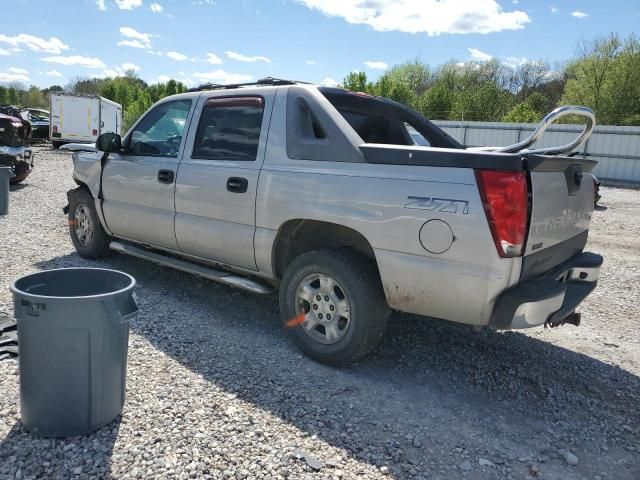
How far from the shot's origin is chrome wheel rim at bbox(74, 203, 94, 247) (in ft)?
19.9

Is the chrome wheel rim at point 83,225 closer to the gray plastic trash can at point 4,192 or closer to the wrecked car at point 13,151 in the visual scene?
the gray plastic trash can at point 4,192

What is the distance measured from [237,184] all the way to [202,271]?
0.92 meters

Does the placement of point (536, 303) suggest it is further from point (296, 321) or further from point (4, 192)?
point (4, 192)

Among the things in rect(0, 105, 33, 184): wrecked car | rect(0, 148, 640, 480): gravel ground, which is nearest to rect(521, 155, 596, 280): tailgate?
rect(0, 148, 640, 480): gravel ground

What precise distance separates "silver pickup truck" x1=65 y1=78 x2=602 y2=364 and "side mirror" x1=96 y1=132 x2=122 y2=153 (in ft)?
0.07

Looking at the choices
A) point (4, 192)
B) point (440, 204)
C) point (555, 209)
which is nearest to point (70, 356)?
point (440, 204)

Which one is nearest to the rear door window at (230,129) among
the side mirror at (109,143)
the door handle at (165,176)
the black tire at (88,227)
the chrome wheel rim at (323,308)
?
the door handle at (165,176)

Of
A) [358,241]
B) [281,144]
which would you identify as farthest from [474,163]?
[281,144]

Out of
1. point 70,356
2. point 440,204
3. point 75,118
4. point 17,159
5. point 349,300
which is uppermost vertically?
point 75,118

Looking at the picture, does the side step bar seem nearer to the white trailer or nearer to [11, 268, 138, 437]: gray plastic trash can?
[11, 268, 138, 437]: gray plastic trash can

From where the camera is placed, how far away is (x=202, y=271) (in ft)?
15.0

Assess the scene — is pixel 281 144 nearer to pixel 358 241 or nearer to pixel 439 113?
pixel 358 241

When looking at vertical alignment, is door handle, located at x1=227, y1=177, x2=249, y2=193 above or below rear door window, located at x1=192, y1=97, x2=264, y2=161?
below

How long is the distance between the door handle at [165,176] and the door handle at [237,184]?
2.58 ft
